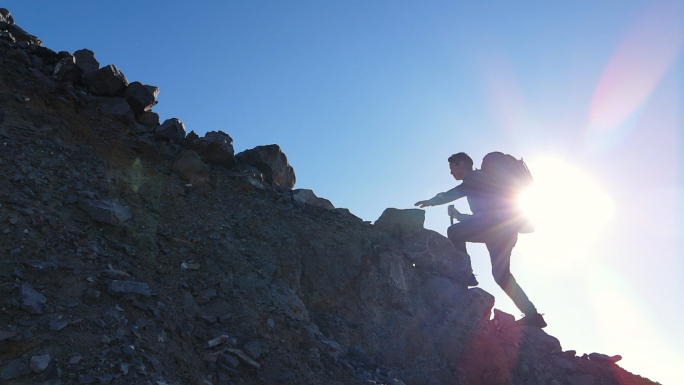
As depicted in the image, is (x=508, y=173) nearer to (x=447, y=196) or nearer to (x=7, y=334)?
(x=447, y=196)

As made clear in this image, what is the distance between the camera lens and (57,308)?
4.50 m

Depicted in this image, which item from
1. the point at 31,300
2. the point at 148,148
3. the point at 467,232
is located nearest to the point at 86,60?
the point at 148,148

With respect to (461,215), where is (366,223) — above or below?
below

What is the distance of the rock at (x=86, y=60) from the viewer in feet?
30.9

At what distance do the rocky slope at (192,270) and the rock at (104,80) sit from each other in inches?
1.0

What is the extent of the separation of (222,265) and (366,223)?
338cm

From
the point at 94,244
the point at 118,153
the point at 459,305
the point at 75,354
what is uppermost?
the point at 459,305

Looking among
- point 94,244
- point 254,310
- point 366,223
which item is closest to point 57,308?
point 94,244

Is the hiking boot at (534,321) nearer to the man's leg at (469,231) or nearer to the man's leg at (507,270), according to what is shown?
the man's leg at (507,270)

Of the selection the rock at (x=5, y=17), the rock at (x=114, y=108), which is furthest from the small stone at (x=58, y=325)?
the rock at (x=5, y=17)

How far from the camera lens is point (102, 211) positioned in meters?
6.14

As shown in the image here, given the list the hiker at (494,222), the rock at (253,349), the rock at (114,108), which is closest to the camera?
the rock at (253,349)

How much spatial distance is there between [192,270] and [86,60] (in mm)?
5652

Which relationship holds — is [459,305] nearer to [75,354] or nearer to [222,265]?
[222,265]
